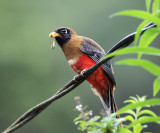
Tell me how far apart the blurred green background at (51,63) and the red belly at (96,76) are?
256 inches

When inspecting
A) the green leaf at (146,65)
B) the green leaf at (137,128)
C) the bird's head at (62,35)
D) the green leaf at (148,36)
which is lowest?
the green leaf at (137,128)

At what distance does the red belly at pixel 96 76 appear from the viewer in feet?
12.8

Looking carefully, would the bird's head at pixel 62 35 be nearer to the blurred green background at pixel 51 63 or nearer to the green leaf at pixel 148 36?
the green leaf at pixel 148 36

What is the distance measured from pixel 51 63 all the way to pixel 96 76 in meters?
8.88

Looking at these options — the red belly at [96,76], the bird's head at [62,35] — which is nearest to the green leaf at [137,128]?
the red belly at [96,76]

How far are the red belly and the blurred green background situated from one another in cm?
650

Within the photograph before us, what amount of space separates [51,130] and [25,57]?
254 cm

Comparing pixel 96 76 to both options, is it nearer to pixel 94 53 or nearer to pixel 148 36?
pixel 94 53

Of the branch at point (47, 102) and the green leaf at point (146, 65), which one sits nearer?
the green leaf at point (146, 65)

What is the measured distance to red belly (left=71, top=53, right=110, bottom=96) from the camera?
3904 millimetres

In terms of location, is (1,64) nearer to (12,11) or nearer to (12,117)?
(12,117)

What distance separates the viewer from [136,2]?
13562 millimetres

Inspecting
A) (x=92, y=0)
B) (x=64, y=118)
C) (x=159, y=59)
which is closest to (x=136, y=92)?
(x=159, y=59)

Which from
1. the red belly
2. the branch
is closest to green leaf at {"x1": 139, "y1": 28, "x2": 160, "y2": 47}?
the branch
